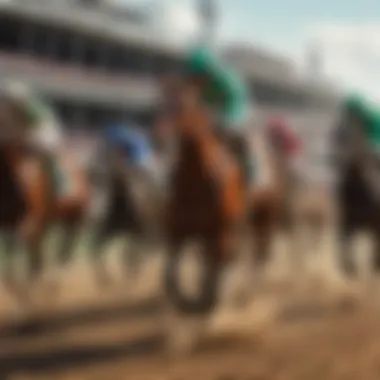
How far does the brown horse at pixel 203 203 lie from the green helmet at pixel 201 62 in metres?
0.12

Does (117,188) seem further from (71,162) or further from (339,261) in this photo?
(339,261)

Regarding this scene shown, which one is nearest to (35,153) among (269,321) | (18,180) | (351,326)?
(18,180)

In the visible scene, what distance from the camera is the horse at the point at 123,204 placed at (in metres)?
4.24

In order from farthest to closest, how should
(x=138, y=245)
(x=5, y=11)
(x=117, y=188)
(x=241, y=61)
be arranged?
(x=138, y=245) → (x=117, y=188) → (x=241, y=61) → (x=5, y=11)

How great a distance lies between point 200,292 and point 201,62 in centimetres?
76

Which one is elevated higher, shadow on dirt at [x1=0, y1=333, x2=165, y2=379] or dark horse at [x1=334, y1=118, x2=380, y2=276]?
dark horse at [x1=334, y1=118, x2=380, y2=276]

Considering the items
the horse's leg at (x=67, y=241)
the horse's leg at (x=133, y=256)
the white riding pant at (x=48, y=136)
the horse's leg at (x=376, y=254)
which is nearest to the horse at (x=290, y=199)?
the horse's leg at (x=376, y=254)

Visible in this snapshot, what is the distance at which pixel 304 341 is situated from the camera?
3.57 metres

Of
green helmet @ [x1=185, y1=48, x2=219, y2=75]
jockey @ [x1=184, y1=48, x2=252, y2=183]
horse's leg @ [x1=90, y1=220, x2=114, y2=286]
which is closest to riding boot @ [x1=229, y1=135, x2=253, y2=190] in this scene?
jockey @ [x1=184, y1=48, x2=252, y2=183]

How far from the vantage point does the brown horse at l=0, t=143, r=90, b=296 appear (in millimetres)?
3676

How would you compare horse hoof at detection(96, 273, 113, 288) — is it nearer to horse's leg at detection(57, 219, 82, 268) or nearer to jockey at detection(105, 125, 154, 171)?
horse's leg at detection(57, 219, 82, 268)

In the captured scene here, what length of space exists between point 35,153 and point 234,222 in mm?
738

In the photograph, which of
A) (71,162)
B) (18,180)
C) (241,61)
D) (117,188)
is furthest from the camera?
(117,188)

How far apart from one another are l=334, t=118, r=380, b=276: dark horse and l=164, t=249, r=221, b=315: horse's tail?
855 millimetres
